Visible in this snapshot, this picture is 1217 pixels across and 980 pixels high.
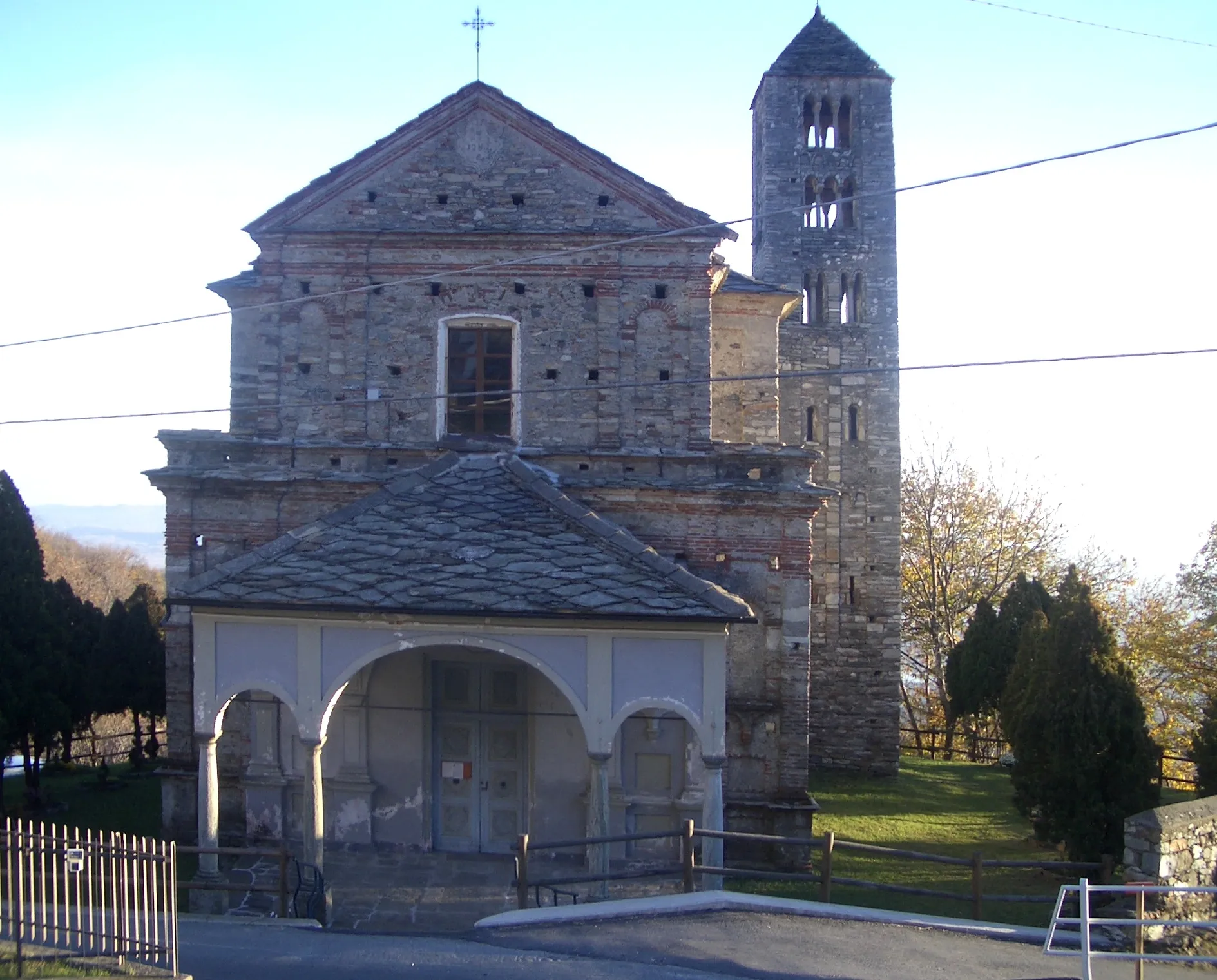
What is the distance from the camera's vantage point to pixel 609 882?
522 inches

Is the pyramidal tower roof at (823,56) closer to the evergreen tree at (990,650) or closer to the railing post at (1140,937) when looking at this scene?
the evergreen tree at (990,650)

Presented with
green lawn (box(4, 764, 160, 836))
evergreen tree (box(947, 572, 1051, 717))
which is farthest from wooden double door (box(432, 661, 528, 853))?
evergreen tree (box(947, 572, 1051, 717))

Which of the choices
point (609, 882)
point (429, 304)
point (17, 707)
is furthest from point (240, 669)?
point (17, 707)

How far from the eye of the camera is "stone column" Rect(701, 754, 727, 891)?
1212 cm

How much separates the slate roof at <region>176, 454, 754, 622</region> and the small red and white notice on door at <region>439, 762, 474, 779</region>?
3.45 metres

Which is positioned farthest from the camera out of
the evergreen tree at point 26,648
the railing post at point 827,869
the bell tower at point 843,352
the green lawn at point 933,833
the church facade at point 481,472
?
the bell tower at point 843,352

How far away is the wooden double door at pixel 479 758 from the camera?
14.8 m

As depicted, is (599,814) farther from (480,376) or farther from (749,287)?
(749,287)

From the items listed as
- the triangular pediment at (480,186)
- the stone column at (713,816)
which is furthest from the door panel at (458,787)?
the triangular pediment at (480,186)

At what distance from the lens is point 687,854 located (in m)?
11.8

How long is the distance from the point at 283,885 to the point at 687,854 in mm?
4149

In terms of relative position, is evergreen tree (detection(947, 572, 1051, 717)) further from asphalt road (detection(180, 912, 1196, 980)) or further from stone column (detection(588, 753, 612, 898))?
stone column (detection(588, 753, 612, 898))

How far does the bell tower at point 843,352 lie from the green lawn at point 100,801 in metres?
13.8

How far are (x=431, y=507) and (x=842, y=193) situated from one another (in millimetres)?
16822
